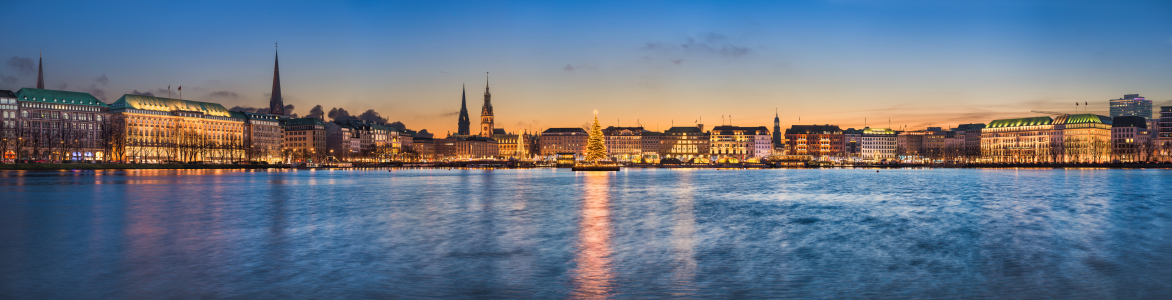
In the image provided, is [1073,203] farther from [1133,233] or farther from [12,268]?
[12,268]

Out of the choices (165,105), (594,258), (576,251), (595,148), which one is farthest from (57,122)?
(594,258)

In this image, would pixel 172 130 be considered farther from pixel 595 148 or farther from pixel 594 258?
pixel 594 258

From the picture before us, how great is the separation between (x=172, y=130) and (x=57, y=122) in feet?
104

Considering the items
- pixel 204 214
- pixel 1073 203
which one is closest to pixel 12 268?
pixel 204 214

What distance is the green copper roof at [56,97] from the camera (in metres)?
142

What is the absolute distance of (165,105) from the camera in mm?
176750

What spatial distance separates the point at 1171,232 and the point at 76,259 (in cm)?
3521

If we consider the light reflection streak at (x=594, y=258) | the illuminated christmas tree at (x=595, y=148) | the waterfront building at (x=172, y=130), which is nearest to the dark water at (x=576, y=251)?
the light reflection streak at (x=594, y=258)

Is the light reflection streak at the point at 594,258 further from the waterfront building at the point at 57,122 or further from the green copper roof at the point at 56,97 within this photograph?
the green copper roof at the point at 56,97

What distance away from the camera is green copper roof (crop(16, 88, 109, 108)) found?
142 m

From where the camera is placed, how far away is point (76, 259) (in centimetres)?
1825

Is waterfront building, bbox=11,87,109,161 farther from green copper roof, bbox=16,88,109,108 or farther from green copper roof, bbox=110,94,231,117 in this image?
green copper roof, bbox=110,94,231,117

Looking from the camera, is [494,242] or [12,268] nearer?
[12,268]

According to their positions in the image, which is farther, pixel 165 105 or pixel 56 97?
pixel 165 105
